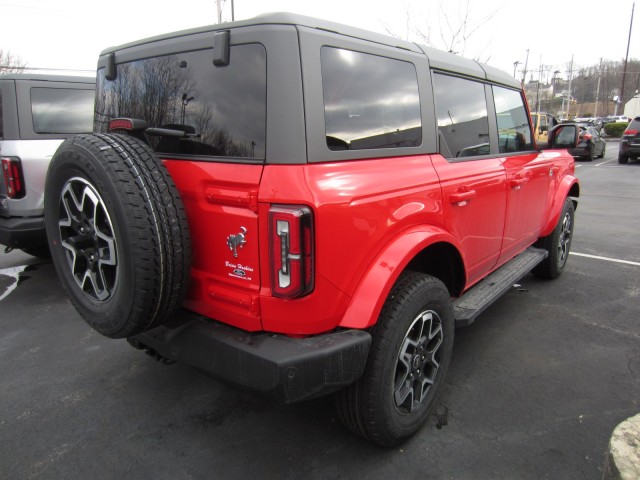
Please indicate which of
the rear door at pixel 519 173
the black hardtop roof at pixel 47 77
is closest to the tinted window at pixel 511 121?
the rear door at pixel 519 173

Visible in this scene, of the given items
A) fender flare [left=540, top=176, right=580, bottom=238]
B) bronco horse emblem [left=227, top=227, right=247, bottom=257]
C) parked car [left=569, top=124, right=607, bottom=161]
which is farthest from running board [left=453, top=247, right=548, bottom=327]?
parked car [left=569, top=124, right=607, bottom=161]

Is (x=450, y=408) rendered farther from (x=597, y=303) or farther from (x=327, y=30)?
(x=597, y=303)

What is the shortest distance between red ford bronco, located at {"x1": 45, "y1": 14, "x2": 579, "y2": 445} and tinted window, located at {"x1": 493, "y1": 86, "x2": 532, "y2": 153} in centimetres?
114

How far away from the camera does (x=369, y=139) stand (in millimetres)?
2248

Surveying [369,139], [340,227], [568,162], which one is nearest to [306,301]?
[340,227]

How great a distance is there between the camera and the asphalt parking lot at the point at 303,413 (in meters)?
2.33

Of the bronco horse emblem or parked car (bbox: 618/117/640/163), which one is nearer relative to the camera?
the bronco horse emblem

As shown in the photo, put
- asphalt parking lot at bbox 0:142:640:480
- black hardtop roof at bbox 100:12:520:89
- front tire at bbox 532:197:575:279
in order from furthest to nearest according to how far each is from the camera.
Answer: front tire at bbox 532:197:575:279
asphalt parking lot at bbox 0:142:640:480
black hardtop roof at bbox 100:12:520:89

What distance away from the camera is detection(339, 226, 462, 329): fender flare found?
2.05m

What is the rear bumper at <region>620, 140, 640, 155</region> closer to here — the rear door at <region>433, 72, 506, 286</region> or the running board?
the running board

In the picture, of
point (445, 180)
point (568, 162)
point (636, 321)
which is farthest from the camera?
point (568, 162)

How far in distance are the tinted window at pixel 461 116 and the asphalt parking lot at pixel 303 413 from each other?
155cm

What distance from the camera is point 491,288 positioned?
11.2 feet

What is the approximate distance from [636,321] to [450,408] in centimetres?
235
